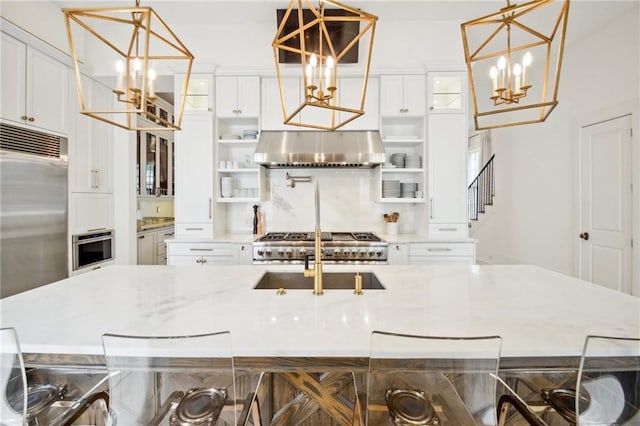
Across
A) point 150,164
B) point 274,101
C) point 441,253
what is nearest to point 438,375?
point 441,253

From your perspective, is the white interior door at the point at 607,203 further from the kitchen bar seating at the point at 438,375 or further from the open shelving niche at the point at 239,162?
the open shelving niche at the point at 239,162

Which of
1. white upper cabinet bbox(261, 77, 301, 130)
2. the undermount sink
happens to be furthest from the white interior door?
white upper cabinet bbox(261, 77, 301, 130)

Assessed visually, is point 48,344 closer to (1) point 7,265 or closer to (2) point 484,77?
(1) point 7,265

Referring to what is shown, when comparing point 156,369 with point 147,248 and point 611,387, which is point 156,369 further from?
point 147,248

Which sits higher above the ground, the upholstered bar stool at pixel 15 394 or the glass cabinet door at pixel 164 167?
the glass cabinet door at pixel 164 167

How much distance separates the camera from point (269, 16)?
3461 millimetres

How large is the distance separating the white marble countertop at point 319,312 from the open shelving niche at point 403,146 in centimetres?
189

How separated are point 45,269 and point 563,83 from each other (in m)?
6.25

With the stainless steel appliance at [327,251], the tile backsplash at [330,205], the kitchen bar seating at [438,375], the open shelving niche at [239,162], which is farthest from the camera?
the tile backsplash at [330,205]

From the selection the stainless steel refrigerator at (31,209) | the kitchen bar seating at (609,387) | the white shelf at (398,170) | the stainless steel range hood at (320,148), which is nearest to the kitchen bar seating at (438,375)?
the kitchen bar seating at (609,387)

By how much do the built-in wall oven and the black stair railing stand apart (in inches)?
243

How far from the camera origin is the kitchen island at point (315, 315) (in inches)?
37.6

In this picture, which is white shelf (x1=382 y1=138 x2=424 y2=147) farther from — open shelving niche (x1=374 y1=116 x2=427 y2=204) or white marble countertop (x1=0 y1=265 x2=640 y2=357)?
white marble countertop (x1=0 y1=265 x2=640 y2=357)

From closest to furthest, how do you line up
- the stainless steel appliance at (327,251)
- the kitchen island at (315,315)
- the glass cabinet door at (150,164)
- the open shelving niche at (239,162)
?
the kitchen island at (315,315) < the stainless steel appliance at (327,251) < the open shelving niche at (239,162) < the glass cabinet door at (150,164)
